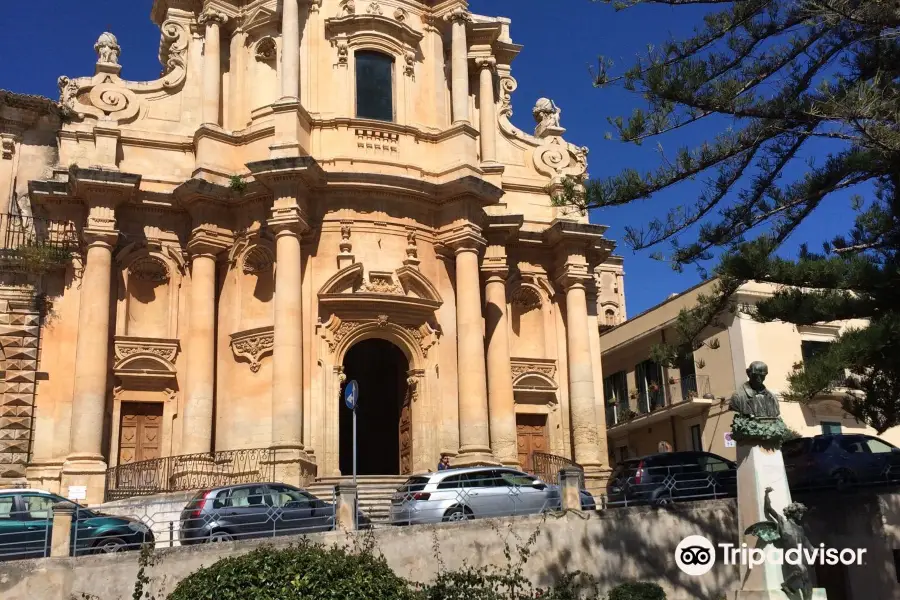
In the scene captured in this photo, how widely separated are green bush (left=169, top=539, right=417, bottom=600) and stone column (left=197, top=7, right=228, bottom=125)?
60.8 ft

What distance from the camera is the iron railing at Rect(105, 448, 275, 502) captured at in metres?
22.9

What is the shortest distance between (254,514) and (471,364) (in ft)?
33.2

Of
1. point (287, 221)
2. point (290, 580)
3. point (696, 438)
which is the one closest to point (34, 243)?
point (287, 221)

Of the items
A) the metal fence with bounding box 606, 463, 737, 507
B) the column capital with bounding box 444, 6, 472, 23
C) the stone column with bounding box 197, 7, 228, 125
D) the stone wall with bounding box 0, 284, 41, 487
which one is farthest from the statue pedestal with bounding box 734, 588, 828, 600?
the column capital with bounding box 444, 6, 472, 23

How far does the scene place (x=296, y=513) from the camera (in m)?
16.6

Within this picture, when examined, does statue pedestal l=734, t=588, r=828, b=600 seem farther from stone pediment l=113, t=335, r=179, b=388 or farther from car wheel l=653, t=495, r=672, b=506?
stone pediment l=113, t=335, r=179, b=388

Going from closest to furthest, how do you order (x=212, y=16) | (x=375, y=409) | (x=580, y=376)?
(x=212, y=16) < (x=580, y=376) < (x=375, y=409)

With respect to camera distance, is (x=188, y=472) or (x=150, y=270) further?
(x=150, y=270)

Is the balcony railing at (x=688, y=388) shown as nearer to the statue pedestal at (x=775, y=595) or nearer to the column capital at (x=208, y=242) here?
the column capital at (x=208, y=242)

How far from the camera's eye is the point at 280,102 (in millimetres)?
25609

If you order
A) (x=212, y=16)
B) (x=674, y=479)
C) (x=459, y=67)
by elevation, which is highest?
(x=212, y=16)

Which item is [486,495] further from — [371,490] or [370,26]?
[370,26]

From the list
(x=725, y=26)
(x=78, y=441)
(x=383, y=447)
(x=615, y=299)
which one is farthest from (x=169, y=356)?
(x=615, y=299)

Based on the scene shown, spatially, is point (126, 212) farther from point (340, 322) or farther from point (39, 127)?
point (340, 322)
